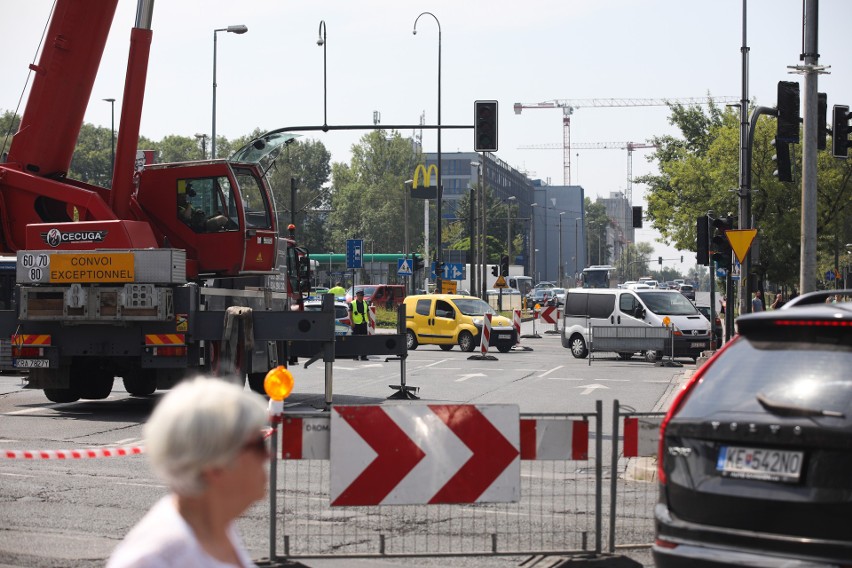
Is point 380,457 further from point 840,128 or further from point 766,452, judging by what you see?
point 840,128

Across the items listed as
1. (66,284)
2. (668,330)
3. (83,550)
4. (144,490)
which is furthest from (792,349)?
(668,330)

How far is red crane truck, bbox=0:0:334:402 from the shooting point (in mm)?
15812

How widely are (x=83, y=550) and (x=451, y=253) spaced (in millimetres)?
121631

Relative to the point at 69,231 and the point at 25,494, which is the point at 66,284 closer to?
the point at 69,231

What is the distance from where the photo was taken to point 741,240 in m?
24.4

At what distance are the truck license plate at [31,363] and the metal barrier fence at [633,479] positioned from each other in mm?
7850

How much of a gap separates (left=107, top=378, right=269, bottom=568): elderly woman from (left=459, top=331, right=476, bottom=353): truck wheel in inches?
1314

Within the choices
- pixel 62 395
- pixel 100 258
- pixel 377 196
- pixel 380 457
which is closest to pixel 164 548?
pixel 380 457

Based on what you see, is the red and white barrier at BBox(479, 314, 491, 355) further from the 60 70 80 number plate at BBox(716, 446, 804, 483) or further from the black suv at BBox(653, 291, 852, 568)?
the 60 70 80 number plate at BBox(716, 446, 804, 483)

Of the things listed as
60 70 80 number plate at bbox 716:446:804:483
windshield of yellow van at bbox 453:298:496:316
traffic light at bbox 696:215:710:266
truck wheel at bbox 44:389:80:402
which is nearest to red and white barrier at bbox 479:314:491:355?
windshield of yellow van at bbox 453:298:496:316

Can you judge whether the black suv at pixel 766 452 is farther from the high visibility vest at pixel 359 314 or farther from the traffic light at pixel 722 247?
the high visibility vest at pixel 359 314

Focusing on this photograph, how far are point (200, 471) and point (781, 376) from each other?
11.6 feet

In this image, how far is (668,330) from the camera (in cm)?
3045

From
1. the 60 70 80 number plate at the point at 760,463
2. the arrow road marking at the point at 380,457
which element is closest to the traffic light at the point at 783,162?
the arrow road marking at the point at 380,457
